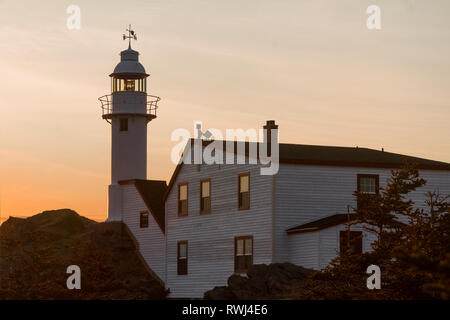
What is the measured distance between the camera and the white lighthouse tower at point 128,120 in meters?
60.4

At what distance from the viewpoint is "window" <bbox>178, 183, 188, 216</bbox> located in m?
48.2

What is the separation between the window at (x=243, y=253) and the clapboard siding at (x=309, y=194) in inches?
76.4

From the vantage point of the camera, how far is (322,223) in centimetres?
3956

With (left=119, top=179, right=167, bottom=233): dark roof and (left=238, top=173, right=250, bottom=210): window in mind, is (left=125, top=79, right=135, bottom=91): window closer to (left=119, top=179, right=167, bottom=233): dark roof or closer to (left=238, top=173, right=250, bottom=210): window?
(left=119, top=179, right=167, bottom=233): dark roof

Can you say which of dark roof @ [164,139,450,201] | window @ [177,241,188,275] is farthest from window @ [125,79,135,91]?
window @ [177,241,188,275]

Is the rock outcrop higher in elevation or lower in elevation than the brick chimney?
lower

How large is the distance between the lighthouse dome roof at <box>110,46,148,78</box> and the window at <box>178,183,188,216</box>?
588 inches

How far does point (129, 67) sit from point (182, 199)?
618 inches

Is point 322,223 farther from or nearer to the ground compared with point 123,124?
nearer to the ground

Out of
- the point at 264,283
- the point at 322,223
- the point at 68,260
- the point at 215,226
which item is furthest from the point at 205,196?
the point at 264,283

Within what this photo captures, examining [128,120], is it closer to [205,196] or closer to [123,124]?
[123,124]

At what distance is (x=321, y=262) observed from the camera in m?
38.7

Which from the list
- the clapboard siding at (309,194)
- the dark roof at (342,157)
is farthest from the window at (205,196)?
the clapboard siding at (309,194)
